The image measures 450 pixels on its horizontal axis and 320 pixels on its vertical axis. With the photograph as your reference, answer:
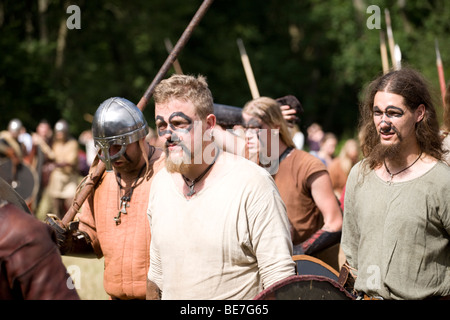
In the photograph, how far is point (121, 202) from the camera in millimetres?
3879

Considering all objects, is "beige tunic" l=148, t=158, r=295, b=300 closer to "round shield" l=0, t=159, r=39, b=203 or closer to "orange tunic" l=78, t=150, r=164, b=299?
"orange tunic" l=78, t=150, r=164, b=299

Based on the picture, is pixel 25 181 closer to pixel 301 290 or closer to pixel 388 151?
pixel 388 151

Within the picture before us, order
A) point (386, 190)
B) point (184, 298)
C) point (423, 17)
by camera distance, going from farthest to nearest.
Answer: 1. point (423, 17)
2. point (386, 190)
3. point (184, 298)

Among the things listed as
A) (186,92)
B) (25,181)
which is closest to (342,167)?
(25,181)

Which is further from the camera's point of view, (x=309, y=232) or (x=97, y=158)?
(x=309, y=232)

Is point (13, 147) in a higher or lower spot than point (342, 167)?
higher

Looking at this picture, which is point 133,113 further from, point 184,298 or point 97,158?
point 184,298

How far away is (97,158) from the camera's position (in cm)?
410

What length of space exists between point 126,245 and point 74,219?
55cm

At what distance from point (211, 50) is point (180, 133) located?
27.3 metres
